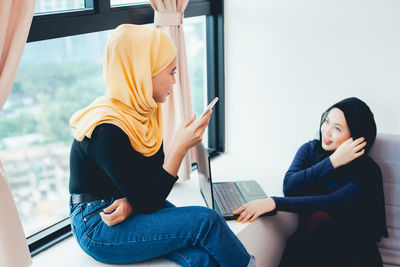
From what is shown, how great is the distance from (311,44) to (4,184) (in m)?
1.73

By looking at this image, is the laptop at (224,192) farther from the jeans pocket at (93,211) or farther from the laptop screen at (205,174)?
the jeans pocket at (93,211)

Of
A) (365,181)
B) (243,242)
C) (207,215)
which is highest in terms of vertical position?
(207,215)

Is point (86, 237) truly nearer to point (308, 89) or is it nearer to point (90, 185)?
point (90, 185)

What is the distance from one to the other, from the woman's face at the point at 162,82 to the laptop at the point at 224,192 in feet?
1.09

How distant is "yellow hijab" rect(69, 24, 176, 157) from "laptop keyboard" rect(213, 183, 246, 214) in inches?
20.5

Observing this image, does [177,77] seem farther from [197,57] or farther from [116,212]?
[116,212]

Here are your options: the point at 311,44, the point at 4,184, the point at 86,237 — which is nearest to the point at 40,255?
the point at 86,237

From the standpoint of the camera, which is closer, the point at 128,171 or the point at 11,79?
the point at 11,79

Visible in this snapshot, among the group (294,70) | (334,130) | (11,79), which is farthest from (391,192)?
(11,79)

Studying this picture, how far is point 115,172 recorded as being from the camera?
141cm

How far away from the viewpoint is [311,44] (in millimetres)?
2414

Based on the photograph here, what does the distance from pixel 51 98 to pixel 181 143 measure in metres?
0.67

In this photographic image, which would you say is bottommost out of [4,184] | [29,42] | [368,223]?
[368,223]

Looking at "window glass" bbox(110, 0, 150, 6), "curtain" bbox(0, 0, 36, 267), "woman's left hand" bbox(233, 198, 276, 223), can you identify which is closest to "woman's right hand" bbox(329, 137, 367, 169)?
"woman's left hand" bbox(233, 198, 276, 223)
